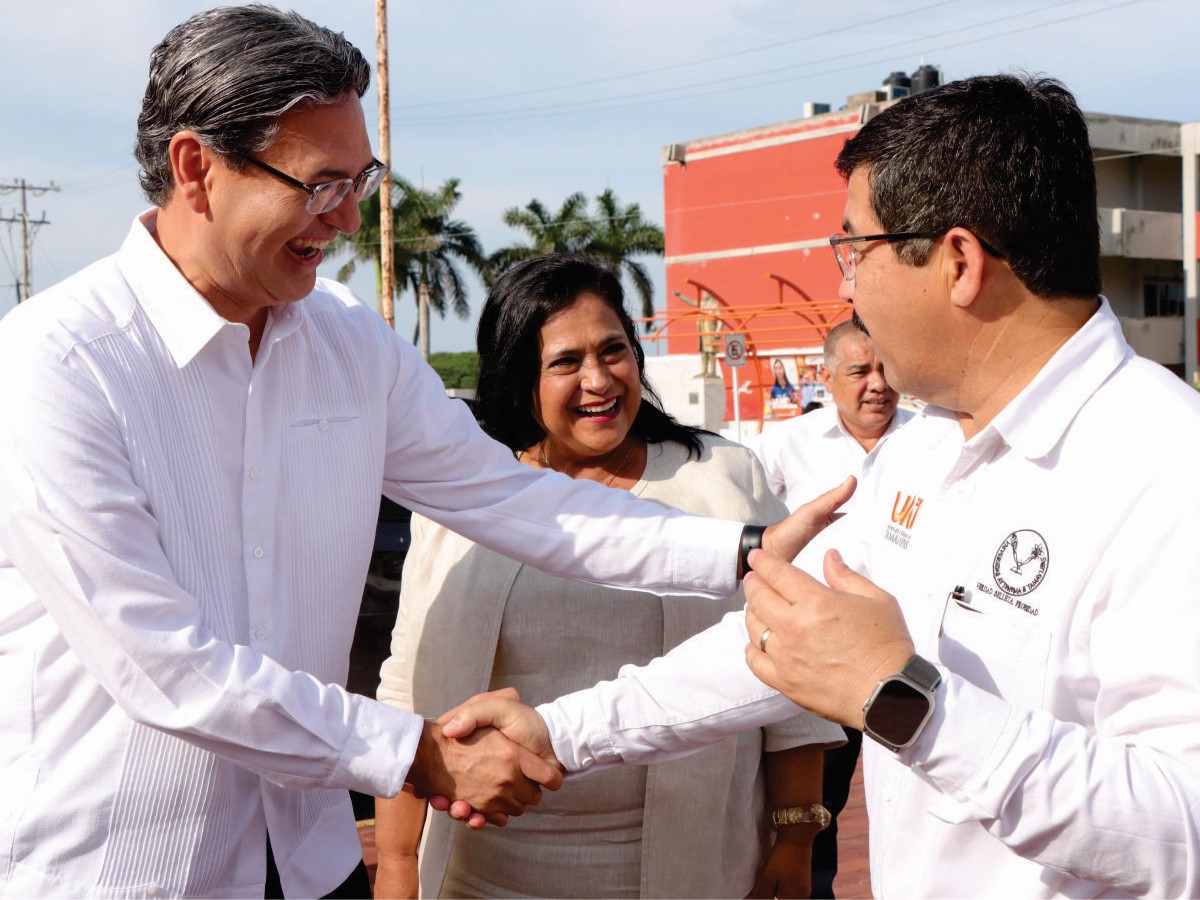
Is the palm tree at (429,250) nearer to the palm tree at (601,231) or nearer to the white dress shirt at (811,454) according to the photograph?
the palm tree at (601,231)

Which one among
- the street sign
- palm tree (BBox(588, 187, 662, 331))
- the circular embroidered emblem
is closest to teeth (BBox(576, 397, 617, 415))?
the circular embroidered emblem

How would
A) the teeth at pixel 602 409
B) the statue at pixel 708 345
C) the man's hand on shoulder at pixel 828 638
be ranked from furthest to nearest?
the statue at pixel 708 345
the teeth at pixel 602 409
the man's hand on shoulder at pixel 828 638

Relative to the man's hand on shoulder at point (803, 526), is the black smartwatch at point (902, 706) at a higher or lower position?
lower

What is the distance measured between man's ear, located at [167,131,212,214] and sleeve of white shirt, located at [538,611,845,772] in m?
1.28

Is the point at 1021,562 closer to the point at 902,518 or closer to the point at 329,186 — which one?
Answer: the point at 902,518

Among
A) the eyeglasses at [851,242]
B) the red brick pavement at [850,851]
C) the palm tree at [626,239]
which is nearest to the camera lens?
the eyeglasses at [851,242]

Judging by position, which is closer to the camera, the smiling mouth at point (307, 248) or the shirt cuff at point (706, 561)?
the smiling mouth at point (307, 248)

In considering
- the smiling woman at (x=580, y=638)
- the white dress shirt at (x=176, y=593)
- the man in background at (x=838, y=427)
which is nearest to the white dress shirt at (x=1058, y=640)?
the smiling woman at (x=580, y=638)

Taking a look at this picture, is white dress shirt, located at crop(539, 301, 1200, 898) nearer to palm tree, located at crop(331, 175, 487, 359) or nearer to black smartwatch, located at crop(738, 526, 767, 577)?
black smartwatch, located at crop(738, 526, 767, 577)

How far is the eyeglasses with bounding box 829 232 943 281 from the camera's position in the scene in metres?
2.00

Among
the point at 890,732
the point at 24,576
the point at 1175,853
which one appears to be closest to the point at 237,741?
the point at 24,576

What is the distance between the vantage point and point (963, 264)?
1961 mm

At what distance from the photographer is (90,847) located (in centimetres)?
214

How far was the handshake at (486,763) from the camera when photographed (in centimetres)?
257
